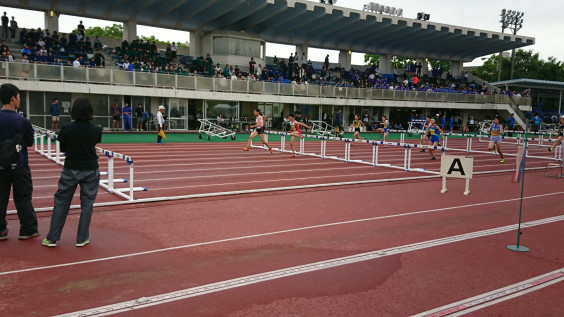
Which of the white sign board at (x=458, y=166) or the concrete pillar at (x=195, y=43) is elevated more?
the concrete pillar at (x=195, y=43)

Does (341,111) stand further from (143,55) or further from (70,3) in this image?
(70,3)

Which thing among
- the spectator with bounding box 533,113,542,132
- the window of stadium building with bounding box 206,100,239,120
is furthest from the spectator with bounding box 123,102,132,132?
the spectator with bounding box 533,113,542,132

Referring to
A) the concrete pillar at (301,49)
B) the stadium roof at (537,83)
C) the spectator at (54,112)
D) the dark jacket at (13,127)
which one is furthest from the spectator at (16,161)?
the stadium roof at (537,83)

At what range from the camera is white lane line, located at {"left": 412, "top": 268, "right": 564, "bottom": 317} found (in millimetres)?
4586

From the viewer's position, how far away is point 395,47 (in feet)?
183

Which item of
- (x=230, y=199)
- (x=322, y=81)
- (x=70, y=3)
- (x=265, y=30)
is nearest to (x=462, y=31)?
(x=322, y=81)

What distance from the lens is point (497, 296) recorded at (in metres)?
5.00

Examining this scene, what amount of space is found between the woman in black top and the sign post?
861cm

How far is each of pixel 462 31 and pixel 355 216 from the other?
49161mm

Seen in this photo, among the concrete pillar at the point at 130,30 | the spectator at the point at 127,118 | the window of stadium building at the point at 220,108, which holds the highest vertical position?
the concrete pillar at the point at 130,30

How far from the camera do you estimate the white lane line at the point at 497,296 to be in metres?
4.59

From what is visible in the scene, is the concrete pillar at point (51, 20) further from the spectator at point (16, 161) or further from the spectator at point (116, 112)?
the spectator at point (16, 161)

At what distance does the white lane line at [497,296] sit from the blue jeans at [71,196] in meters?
4.64

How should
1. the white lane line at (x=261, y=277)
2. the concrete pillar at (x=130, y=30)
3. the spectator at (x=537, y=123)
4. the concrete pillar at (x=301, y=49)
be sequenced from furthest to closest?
the concrete pillar at (x=301, y=49) < the spectator at (x=537, y=123) < the concrete pillar at (x=130, y=30) < the white lane line at (x=261, y=277)
